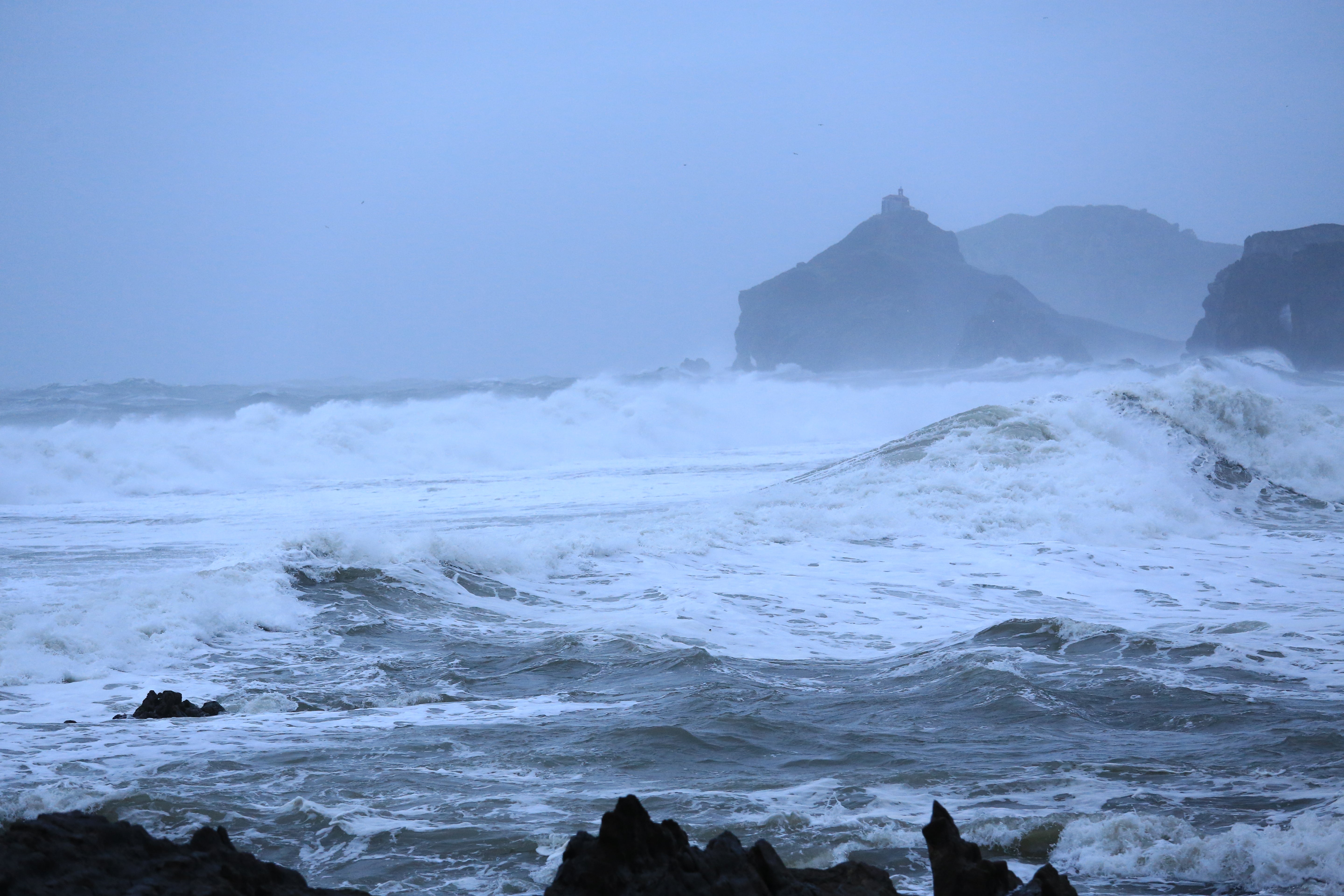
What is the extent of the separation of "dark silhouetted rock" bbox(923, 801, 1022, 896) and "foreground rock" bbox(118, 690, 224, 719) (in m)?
5.01

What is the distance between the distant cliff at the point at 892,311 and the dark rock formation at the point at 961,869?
9726 cm

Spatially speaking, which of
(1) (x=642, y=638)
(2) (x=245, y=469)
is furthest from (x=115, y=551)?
(2) (x=245, y=469)

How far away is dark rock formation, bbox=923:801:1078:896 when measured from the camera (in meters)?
3.03

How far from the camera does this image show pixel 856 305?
109 m

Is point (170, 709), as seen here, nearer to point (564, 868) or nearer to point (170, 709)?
point (170, 709)

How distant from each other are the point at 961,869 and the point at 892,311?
4346 inches

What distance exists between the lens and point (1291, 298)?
6906 centimetres

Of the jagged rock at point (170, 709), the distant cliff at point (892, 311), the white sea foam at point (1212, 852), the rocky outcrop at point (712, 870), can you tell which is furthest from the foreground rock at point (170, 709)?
the distant cliff at point (892, 311)

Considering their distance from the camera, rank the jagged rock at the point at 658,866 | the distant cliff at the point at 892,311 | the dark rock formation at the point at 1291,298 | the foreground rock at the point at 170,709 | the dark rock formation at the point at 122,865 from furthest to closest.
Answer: the distant cliff at the point at 892,311 → the dark rock formation at the point at 1291,298 → the foreground rock at the point at 170,709 → the jagged rock at the point at 658,866 → the dark rock formation at the point at 122,865

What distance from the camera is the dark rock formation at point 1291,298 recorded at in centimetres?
6712

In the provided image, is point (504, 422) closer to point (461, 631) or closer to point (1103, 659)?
point (461, 631)

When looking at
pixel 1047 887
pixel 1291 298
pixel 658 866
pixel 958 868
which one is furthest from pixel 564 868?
pixel 1291 298

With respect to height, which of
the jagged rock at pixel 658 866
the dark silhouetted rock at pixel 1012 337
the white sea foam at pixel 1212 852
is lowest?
the white sea foam at pixel 1212 852

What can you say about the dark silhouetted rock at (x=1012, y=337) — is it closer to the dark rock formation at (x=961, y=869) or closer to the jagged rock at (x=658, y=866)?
the dark rock formation at (x=961, y=869)
